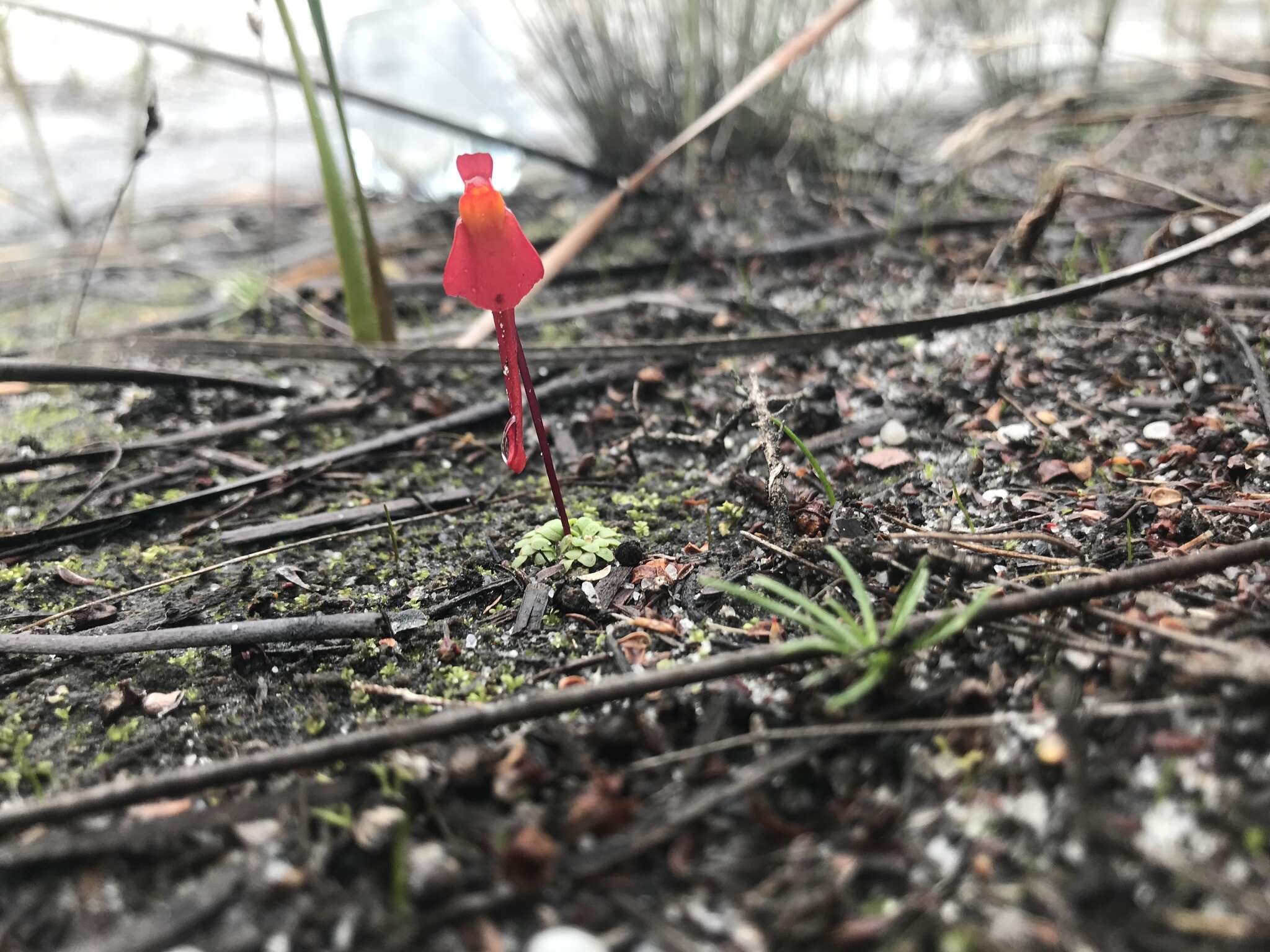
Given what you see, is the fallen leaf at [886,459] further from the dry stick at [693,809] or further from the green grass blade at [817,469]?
the dry stick at [693,809]

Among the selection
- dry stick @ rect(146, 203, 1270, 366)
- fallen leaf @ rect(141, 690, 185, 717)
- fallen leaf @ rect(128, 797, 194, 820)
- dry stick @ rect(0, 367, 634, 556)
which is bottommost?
fallen leaf @ rect(128, 797, 194, 820)

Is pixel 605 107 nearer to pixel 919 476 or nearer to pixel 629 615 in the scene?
pixel 919 476

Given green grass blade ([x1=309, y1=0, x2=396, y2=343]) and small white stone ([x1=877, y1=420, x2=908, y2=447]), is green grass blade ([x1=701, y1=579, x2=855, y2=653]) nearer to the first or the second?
small white stone ([x1=877, y1=420, x2=908, y2=447])

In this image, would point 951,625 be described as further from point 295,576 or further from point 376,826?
point 295,576

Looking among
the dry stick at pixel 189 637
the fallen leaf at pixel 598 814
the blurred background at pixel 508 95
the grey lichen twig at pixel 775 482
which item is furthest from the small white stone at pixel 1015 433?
the blurred background at pixel 508 95

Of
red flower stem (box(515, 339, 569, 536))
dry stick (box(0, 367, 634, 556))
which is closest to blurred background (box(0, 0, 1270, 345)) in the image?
dry stick (box(0, 367, 634, 556))
